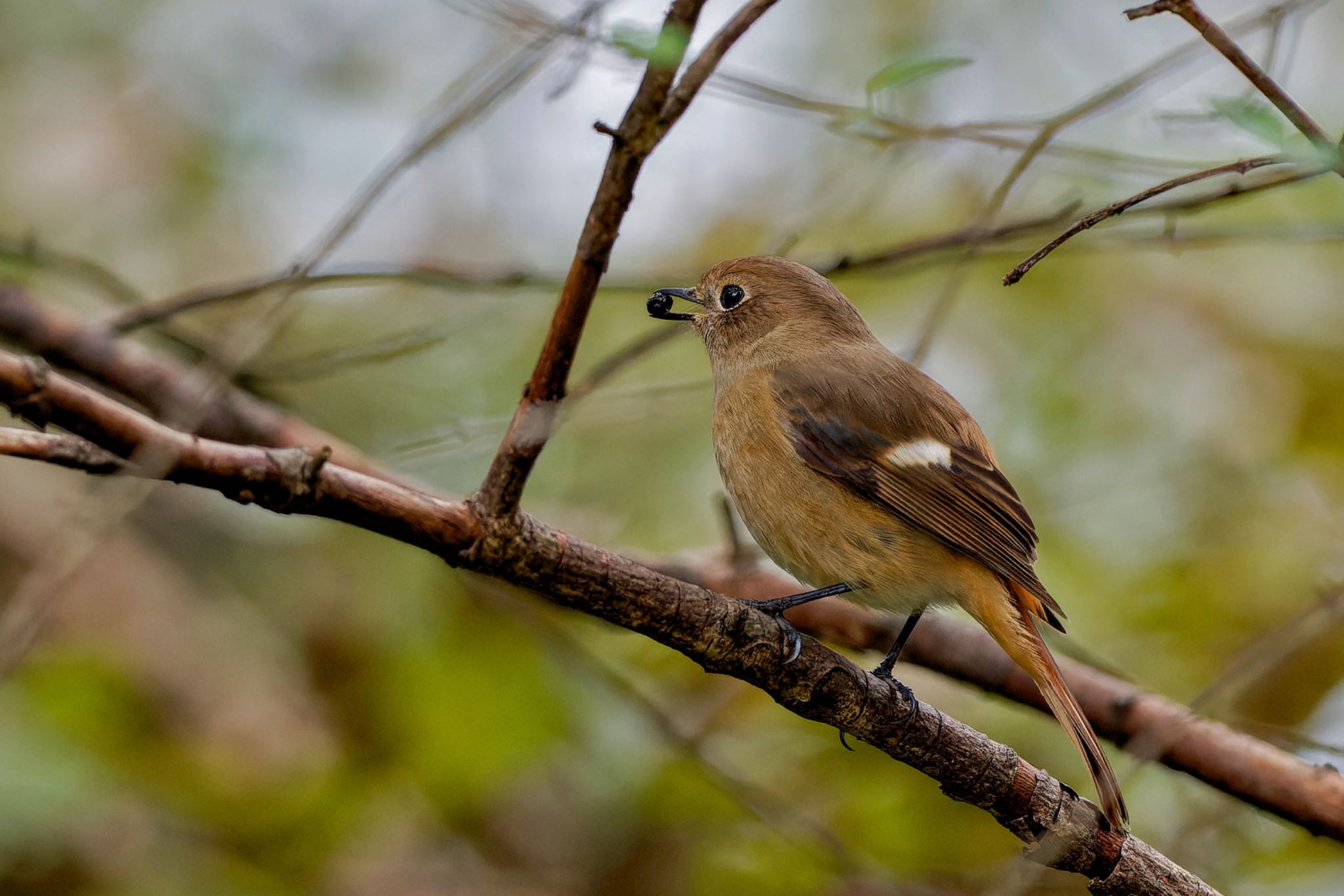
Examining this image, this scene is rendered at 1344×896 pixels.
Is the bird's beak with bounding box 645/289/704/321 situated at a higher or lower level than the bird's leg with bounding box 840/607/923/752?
higher

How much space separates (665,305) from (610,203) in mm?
2274

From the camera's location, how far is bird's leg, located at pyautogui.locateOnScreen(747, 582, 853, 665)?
235 centimetres

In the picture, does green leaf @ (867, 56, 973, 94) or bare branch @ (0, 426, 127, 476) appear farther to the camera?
green leaf @ (867, 56, 973, 94)

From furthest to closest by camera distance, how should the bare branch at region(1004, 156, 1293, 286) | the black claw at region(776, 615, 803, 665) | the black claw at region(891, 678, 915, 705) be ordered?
the black claw at region(891, 678, 915, 705)
the black claw at region(776, 615, 803, 665)
the bare branch at region(1004, 156, 1293, 286)

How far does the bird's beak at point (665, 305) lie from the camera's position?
381 cm

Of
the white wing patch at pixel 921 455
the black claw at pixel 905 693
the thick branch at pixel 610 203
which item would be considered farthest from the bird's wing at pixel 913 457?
the thick branch at pixel 610 203

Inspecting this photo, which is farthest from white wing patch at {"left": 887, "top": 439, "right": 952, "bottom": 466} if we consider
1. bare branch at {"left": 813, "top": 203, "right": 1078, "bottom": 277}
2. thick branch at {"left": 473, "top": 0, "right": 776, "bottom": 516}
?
thick branch at {"left": 473, "top": 0, "right": 776, "bottom": 516}

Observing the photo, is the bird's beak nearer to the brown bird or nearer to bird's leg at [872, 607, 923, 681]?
the brown bird

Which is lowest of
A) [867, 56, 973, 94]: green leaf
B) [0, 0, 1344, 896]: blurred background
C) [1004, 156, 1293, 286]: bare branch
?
[0, 0, 1344, 896]: blurred background

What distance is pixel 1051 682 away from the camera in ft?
9.42

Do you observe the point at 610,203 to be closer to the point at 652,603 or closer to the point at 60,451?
the point at 652,603

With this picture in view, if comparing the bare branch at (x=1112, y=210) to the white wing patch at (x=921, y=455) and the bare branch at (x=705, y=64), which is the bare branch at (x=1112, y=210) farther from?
the white wing patch at (x=921, y=455)

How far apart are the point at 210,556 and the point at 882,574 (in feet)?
13.0

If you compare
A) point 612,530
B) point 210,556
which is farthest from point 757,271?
point 210,556
